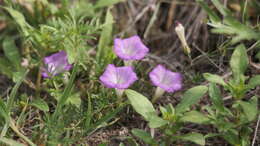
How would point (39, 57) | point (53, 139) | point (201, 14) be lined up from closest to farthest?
1. point (53, 139)
2. point (39, 57)
3. point (201, 14)

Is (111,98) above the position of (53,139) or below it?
above

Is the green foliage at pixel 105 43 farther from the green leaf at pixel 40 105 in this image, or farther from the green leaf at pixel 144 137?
the green leaf at pixel 144 137

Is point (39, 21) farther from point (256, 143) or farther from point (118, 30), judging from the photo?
point (256, 143)

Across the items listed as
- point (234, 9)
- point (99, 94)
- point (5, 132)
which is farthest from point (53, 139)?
point (234, 9)

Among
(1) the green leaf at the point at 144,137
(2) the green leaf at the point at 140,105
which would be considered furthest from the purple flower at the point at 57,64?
(1) the green leaf at the point at 144,137

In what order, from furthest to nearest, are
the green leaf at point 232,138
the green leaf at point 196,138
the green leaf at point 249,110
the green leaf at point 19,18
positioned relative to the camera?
the green leaf at point 19,18, the green leaf at point 232,138, the green leaf at point 196,138, the green leaf at point 249,110

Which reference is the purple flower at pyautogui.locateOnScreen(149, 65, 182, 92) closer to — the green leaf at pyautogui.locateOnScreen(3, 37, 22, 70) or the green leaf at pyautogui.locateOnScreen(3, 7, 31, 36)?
the green leaf at pyautogui.locateOnScreen(3, 7, 31, 36)

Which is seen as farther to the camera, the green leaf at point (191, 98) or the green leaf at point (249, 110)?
the green leaf at point (191, 98)
